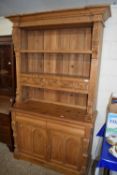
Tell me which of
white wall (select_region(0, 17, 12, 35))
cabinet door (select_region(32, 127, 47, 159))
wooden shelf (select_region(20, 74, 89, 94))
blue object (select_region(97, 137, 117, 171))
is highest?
white wall (select_region(0, 17, 12, 35))

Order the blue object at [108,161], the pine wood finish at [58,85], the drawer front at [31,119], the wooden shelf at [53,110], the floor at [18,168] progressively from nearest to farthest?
the blue object at [108,161] < the pine wood finish at [58,85] < the wooden shelf at [53,110] < the drawer front at [31,119] < the floor at [18,168]

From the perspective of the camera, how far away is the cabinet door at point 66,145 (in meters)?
1.84

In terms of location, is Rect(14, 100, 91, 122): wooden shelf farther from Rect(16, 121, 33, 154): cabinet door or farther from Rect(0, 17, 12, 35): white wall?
Rect(0, 17, 12, 35): white wall

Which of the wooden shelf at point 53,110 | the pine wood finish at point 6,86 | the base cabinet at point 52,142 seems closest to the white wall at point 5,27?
the pine wood finish at point 6,86

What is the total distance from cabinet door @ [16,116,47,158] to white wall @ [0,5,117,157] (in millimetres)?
820

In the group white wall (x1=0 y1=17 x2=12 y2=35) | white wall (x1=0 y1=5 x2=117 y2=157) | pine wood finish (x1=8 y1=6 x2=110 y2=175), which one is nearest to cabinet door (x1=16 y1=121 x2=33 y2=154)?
pine wood finish (x1=8 y1=6 x2=110 y2=175)

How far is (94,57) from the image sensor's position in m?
1.67

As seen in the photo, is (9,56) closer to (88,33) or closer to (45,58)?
(45,58)

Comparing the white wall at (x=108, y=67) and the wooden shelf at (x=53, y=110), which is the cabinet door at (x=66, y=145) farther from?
the white wall at (x=108, y=67)

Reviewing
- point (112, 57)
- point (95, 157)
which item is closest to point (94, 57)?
point (112, 57)

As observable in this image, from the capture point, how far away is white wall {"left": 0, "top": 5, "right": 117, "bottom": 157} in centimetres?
189

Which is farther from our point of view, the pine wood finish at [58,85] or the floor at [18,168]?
the floor at [18,168]

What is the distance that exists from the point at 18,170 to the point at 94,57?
1860 mm

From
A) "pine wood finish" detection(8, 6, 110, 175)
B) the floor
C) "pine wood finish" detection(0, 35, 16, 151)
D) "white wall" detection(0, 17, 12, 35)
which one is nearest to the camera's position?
"pine wood finish" detection(8, 6, 110, 175)
